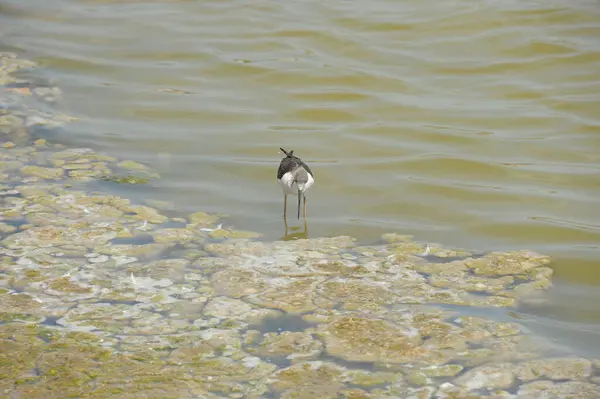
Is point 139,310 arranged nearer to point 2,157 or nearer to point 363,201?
point 363,201

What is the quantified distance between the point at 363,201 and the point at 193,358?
2.77 m

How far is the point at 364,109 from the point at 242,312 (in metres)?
4.33

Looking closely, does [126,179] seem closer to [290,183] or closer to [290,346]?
[290,183]

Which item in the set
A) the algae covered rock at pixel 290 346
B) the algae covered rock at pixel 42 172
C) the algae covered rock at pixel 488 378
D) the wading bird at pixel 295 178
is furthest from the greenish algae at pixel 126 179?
the algae covered rock at pixel 488 378

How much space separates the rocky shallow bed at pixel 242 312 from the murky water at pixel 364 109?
13.3 inches

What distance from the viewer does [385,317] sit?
4.74 metres

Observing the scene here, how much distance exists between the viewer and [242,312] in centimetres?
477

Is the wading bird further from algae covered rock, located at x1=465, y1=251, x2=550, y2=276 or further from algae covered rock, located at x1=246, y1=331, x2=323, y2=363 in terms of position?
algae covered rock, located at x1=246, y1=331, x2=323, y2=363

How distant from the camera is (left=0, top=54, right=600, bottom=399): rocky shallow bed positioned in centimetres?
405

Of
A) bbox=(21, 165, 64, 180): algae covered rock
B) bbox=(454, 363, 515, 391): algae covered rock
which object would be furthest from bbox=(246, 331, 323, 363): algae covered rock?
bbox=(21, 165, 64, 180): algae covered rock

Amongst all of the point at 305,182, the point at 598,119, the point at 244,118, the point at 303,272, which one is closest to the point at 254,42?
the point at 244,118

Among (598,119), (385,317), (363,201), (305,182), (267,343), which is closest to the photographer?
(267,343)

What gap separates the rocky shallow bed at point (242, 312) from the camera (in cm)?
405

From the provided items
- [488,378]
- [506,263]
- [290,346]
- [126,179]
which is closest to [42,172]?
[126,179]
